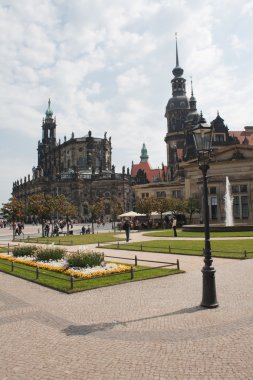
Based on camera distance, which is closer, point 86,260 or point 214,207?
point 86,260

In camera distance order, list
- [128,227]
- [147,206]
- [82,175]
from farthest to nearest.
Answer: [82,175], [147,206], [128,227]

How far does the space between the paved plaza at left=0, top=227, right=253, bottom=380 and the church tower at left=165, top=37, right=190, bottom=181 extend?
8095cm

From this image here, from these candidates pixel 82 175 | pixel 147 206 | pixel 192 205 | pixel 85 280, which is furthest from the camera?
pixel 82 175

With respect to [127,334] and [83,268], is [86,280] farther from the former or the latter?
[127,334]

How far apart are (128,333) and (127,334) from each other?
0.07 metres

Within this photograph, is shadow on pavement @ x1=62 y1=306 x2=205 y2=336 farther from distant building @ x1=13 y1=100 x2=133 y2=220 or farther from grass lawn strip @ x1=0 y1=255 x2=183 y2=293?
distant building @ x1=13 y1=100 x2=133 y2=220

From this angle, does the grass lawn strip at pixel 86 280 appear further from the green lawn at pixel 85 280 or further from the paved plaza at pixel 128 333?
the paved plaza at pixel 128 333

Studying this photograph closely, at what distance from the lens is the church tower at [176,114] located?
309ft

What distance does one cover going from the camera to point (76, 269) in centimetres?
1538

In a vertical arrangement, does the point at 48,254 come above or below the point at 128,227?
below

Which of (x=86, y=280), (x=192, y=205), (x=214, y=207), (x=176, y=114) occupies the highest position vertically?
(x=176, y=114)

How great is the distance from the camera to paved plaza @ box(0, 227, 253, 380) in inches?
239

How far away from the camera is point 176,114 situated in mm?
95562

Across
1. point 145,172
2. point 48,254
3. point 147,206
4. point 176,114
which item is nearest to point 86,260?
point 48,254
